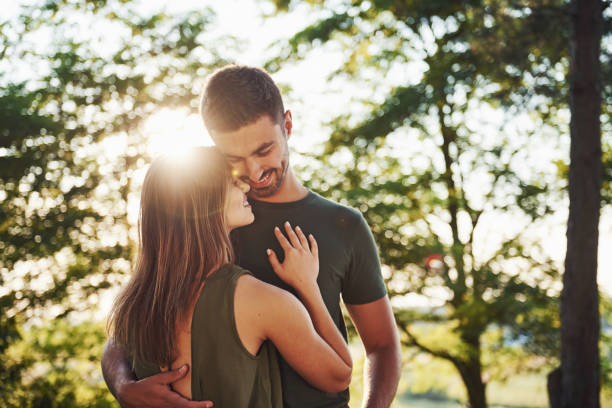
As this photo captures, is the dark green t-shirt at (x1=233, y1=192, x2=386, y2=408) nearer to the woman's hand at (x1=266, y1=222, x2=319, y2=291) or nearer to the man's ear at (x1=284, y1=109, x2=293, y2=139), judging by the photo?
the woman's hand at (x1=266, y1=222, x2=319, y2=291)

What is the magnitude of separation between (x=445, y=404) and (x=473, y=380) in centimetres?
3836

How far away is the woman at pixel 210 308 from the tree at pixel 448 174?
683 cm

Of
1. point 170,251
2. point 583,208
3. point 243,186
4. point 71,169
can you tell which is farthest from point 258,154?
point 71,169

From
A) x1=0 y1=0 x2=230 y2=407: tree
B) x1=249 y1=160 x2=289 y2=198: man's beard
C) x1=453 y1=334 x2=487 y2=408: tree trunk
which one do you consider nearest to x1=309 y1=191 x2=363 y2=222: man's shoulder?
x1=249 y1=160 x2=289 y2=198: man's beard

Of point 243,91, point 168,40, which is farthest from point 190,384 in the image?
point 168,40

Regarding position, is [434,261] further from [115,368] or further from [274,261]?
[115,368]

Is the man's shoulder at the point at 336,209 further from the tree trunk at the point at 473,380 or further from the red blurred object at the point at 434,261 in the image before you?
the tree trunk at the point at 473,380

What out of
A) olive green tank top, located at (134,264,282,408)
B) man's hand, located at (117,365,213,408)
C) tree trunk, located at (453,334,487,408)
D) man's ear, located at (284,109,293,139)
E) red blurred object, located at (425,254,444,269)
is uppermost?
red blurred object, located at (425,254,444,269)

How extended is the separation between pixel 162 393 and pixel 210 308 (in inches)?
12.8

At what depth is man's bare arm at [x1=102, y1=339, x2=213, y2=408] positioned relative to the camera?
5.47 ft

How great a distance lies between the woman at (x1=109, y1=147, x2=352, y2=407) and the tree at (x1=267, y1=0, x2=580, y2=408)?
6834 millimetres

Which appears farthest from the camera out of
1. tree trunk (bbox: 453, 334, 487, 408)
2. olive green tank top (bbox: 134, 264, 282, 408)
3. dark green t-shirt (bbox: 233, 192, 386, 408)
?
tree trunk (bbox: 453, 334, 487, 408)

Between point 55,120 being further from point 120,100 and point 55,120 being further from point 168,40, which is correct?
point 168,40

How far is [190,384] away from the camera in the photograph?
1692 mm
